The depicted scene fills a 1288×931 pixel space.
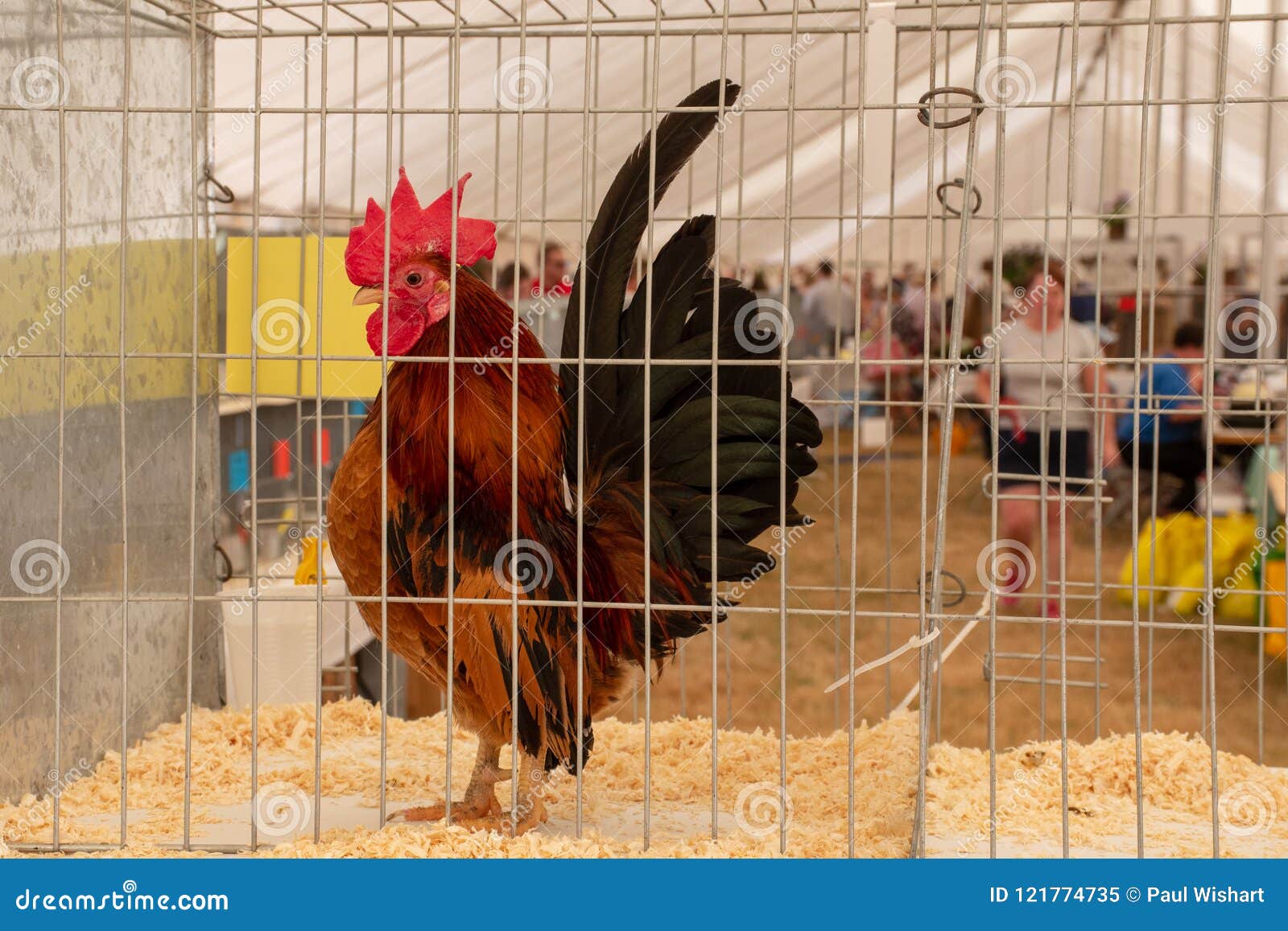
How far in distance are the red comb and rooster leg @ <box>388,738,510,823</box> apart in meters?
0.95

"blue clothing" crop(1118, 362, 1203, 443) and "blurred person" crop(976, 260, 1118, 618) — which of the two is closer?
"blurred person" crop(976, 260, 1118, 618)

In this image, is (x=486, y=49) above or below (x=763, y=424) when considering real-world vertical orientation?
above

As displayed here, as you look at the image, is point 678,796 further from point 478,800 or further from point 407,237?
point 407,237

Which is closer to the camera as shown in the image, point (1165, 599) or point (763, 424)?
point (763, 424)

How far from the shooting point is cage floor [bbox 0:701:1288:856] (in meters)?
2.21

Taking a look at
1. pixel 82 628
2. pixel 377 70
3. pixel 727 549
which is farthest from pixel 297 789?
pixel 377 70

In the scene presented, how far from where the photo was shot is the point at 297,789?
8.45 ft

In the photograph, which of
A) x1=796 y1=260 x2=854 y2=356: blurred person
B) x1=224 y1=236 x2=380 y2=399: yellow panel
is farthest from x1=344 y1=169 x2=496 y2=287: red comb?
x1=796 y1=260 x2=854 y2=356: blurred person

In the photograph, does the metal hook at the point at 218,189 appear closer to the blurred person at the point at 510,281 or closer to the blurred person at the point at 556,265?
the blurred person at the point at 556,265

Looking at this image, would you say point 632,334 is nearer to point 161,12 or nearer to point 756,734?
point 756,734

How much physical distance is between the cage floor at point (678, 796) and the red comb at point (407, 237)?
1.02 meters

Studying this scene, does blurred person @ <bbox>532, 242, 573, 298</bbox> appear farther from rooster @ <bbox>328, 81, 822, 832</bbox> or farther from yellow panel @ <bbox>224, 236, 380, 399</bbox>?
rooster @ <bbox>328, 81, 822, 832</bbox>

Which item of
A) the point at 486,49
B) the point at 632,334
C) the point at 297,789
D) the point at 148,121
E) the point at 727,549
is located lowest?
the point at 297,789
